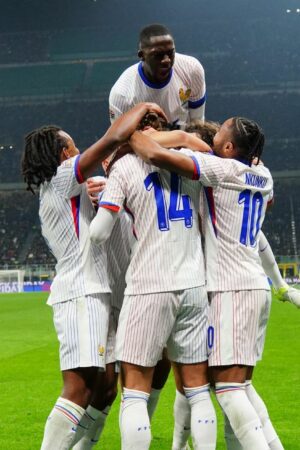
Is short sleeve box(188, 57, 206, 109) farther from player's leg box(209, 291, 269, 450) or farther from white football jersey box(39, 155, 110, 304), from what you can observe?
A: player's leg box(209, 291, 269, 450)

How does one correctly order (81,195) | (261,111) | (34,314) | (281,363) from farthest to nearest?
(261,111)
(34,314)
(281,363)
(81,195)

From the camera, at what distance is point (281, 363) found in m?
9.89

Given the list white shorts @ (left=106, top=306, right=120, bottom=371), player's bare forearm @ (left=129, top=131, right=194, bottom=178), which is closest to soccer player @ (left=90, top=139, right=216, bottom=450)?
player's bare forearm @ (left=129, top=131, right=194, bottom=178)

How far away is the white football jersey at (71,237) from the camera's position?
397cm

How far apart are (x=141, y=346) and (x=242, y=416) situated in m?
0.64

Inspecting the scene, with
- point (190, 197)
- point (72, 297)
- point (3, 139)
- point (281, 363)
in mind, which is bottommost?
point (281, 363)

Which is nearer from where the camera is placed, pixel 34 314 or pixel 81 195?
pixel 81 195

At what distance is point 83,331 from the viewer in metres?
3.87

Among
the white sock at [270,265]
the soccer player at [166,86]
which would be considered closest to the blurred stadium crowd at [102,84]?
the white sock at [270,265]

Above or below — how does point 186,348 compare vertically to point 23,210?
below

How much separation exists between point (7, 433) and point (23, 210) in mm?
36524

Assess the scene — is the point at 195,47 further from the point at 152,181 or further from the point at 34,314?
the point at 152,181

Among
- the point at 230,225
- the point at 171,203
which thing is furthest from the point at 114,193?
the point at 230,225

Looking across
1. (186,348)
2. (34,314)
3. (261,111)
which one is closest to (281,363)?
(186,348)
